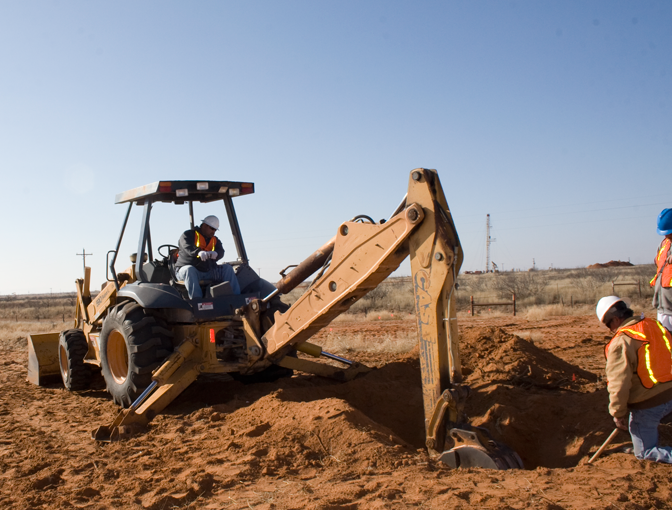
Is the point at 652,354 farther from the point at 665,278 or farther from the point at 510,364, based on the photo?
the point at 510,364

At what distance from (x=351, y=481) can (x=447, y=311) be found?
1465 mm

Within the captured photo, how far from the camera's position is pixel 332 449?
484 cm

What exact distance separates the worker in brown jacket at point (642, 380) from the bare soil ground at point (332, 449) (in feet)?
0.70

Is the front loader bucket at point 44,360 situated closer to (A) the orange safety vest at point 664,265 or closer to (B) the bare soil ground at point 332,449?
(B) the bare soil ground at point 332,449

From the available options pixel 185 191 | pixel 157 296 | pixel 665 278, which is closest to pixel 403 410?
pixel 665 278

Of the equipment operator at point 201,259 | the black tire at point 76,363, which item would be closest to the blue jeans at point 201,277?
the equipment operator at point 201,259

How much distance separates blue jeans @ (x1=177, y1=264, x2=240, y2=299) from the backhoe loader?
Result: 0.39 ft

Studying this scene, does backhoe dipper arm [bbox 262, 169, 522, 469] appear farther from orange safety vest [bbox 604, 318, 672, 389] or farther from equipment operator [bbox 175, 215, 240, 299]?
equipment operator [bbox 175, 215, 240, 299]

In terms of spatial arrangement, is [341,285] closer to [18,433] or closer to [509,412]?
[509,412]

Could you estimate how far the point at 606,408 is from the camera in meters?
5.44

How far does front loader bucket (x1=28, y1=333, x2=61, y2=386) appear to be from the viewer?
9523 mm

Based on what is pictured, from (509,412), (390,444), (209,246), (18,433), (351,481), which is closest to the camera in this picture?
(351,481)

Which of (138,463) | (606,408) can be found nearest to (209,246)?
(138,463)

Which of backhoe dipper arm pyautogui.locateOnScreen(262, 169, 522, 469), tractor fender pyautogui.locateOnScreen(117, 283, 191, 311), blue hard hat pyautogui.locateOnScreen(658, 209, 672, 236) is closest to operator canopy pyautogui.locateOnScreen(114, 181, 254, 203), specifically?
tractor fender pyautogui.locateOnScreen(117, 283, 191, 311)
